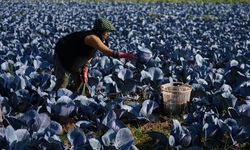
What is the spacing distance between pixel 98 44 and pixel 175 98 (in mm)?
1355

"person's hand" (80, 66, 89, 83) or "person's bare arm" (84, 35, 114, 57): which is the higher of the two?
"person's bare arm" (84, 35, 114, 57)

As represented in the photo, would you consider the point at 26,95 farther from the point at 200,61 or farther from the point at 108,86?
the point at 200,61

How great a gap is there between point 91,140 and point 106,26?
2.24 metres

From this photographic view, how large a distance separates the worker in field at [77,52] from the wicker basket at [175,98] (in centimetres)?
82

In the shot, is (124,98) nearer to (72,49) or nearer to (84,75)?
(84,75)

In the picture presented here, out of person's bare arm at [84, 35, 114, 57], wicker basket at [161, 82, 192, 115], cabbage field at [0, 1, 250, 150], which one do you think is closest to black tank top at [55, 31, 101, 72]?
person's bare arm at [84, 35, 114, 57]

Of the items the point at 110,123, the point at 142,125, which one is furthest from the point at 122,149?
the point at 142,125

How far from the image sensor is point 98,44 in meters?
6.23

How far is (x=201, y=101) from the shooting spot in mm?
6160

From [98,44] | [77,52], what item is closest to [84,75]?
[77,52]

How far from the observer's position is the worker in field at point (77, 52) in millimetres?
6328

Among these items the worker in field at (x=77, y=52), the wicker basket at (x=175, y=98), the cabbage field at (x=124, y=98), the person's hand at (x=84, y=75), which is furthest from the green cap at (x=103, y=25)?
the wicker basket at (x=175, y=98)

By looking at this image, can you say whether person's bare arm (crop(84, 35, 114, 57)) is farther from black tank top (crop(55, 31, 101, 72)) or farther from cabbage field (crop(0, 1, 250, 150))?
cabbage field (crop(0, 1, 250, 150))

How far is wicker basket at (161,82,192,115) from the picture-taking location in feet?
21.4
